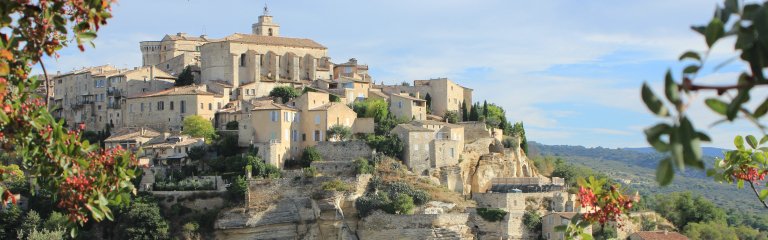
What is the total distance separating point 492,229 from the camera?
149 feet

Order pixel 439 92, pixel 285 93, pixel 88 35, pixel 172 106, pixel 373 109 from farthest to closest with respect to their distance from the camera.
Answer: pixel 439 92, pixel 285 93, pixel 172 106, pixel 373 109, pixel 88 35

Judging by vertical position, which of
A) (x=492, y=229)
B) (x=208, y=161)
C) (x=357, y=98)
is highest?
(x=357, y=98)

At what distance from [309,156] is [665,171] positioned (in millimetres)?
44116

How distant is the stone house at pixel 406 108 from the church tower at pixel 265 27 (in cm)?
1725

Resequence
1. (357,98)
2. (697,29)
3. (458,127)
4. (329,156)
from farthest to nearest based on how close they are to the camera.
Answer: (357,98)
(458,127)
(329,156)
(697,29)

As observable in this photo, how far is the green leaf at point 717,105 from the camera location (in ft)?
11.7

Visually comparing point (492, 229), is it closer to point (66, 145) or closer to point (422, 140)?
point (422, 140)

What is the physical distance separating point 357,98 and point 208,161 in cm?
980

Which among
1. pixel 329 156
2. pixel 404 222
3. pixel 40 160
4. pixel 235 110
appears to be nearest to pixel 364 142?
pixel 329 156

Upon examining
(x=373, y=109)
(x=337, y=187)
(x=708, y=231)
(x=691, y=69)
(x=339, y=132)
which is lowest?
(x=708, y=231)

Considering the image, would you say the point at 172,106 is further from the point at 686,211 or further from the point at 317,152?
the point at 686,211

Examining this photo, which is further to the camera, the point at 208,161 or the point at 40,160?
the point at 208,161

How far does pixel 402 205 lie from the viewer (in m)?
44.3

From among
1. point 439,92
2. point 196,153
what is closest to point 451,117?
point 439,92
